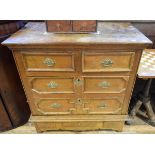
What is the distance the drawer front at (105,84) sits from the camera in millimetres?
1312

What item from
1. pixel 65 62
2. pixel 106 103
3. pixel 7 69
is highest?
pixel 65 62

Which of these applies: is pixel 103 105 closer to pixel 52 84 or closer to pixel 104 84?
pixel 104 84

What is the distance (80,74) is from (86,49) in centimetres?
22

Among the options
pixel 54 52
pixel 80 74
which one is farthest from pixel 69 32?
pixel 80 74

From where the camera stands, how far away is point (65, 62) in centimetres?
121

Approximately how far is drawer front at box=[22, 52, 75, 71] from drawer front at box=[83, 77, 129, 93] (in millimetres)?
211

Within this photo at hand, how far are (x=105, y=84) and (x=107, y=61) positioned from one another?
23 centimetres

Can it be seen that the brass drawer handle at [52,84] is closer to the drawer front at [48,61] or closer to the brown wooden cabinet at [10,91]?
the drawer front at [48,61]

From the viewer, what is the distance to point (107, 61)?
1.20 m

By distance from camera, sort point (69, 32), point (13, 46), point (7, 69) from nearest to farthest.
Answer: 1. point (13, 46)
2. point (69, 32)
3. point (7, 69)

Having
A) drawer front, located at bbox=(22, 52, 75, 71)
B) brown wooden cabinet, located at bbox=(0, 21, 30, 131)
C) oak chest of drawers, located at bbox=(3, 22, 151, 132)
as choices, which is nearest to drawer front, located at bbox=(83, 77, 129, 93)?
oak chest of drawers, located at bbox=(3, 22, 151, 132)

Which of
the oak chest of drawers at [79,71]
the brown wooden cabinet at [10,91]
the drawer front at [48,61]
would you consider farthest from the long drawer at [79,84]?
the brown wooden cabinet at [10,91]

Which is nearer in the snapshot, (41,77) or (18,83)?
(41,77)

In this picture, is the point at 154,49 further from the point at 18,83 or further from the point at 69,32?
the point at 18,83
